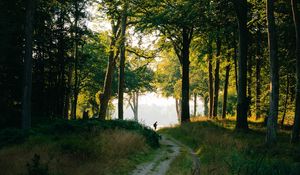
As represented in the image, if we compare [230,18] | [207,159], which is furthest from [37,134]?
[230,18]

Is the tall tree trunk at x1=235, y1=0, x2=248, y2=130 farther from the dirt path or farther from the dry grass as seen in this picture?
the dry grass

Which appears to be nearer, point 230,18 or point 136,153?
point 136,153

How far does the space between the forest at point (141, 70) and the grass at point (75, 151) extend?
0.18ft

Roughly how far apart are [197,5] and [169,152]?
9.13 metres

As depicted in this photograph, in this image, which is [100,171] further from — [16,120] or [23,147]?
[16,120]

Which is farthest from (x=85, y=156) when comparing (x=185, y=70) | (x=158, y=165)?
(x=185, y=70)

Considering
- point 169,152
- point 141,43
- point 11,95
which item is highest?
point 141,43

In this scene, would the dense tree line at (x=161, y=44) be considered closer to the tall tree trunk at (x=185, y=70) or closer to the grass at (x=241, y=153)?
the tall tree trunk at (x=185, y=70)

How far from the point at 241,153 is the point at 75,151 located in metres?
6.62

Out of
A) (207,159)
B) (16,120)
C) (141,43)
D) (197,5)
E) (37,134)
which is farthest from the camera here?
(141,43)

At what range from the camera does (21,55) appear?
82.9 ft

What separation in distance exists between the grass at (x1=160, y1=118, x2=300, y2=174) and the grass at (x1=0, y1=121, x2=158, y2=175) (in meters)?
2.96

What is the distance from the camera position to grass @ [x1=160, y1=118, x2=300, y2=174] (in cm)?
1071

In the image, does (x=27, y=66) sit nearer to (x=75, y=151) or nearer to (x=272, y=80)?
(x=75, y=151)
